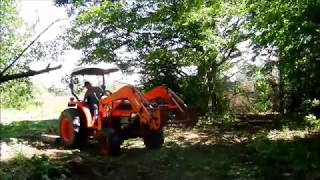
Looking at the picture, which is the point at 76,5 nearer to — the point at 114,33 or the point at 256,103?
the point at 114,33

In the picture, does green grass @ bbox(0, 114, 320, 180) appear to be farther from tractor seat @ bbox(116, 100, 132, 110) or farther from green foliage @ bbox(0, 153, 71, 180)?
tractor seat @ bbox(116, 100, 132, 110)

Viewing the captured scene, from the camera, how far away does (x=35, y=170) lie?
8328 mm

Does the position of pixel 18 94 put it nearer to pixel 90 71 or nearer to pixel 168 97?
pixel 90 71

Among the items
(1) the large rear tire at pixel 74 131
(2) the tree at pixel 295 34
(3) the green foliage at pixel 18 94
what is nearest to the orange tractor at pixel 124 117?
(1) the large rear tire at pixel 74 131

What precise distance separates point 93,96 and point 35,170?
3.78m

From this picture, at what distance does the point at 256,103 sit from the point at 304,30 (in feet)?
34.1

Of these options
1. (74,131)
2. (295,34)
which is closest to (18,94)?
(74,131)

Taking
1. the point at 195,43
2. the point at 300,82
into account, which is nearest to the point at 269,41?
the point at 300,82

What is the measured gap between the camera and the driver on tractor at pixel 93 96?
11789 mm

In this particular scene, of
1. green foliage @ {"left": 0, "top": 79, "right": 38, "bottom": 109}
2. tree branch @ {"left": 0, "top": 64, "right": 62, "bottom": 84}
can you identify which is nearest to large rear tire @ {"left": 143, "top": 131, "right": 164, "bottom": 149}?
tree branch @ {"left": 0, "top": 64, "right": 62, "bottom": 84}

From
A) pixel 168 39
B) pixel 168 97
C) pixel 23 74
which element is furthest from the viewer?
pixel 168 39

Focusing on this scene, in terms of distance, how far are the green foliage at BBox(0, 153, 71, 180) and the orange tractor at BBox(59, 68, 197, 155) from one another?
6.18ft

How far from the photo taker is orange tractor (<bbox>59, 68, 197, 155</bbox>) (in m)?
10.0

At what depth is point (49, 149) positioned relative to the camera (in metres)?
11.8
